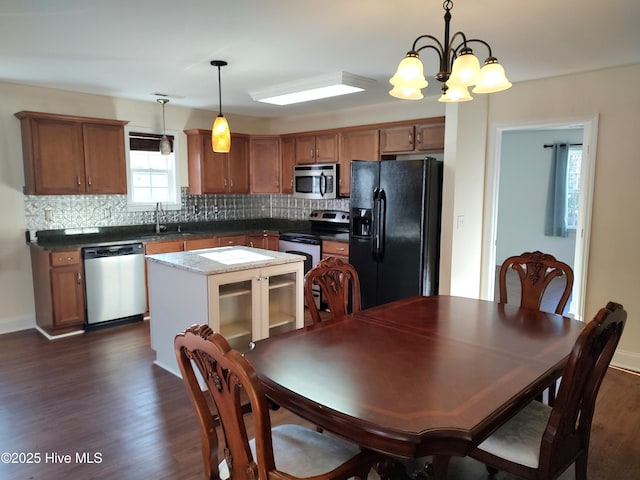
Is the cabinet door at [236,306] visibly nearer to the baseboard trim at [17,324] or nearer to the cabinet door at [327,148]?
the baseboard trim at [17,324]

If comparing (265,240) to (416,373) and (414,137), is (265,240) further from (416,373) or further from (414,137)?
(416,373)

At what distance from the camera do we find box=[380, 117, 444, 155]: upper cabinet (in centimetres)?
446

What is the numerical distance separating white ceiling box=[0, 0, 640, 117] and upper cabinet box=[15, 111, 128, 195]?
0.42 meters

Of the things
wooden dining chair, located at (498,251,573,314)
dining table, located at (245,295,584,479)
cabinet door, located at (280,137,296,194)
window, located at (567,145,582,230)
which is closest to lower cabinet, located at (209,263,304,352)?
dining table, located at (245,295,584,479)

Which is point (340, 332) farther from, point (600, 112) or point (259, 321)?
point (600, 112)

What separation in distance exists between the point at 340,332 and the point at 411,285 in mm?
2279

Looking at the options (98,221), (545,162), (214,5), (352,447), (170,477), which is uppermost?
(214,5)

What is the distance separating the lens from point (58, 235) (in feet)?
15.0

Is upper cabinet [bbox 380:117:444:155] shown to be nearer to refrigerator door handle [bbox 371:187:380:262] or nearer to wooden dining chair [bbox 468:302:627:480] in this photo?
refrigerator door handle [bbox 371:187:380:262]

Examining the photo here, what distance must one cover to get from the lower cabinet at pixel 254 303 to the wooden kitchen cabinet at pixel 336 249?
1.34 m

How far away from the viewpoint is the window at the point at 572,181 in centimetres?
682

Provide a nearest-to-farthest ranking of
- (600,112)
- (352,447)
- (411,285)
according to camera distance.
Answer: (352,447) → (600,112) → (411,285)

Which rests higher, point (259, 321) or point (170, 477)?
point (259, 321)

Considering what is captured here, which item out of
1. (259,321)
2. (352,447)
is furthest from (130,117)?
(352,447)
